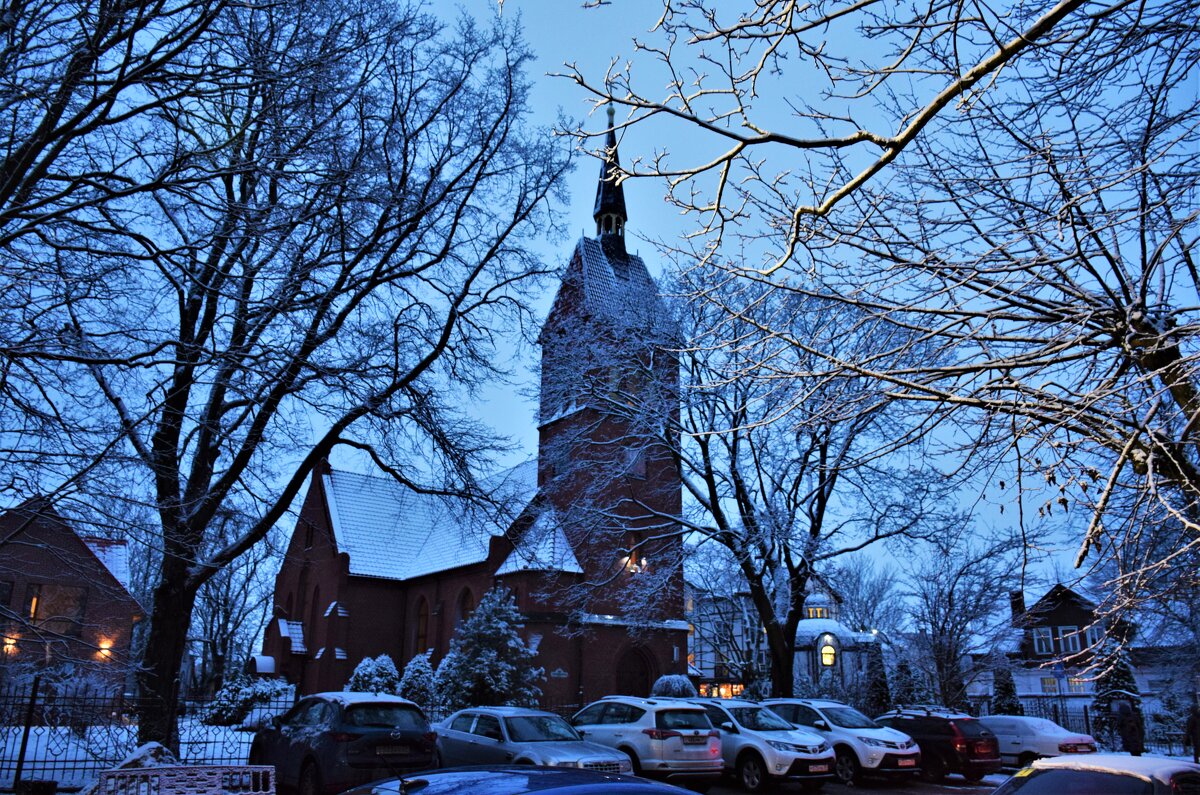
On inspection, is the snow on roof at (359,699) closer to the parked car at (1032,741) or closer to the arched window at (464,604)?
the parked car at (1032,741)

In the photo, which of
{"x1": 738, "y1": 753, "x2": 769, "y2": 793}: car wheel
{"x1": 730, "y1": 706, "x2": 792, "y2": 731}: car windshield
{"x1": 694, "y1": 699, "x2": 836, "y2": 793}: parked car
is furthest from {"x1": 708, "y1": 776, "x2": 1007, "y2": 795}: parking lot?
{"x1": 730, "y1": 706, "x2": 792, "y2": 731}: car windshield

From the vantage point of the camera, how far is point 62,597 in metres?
29.2

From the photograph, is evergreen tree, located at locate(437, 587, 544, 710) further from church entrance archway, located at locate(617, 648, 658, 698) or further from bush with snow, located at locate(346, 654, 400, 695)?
church entrance archway, located at locate(617, 648, 658, 698)

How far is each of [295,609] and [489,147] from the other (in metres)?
30.0

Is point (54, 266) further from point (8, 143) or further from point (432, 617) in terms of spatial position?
point (432, 617)

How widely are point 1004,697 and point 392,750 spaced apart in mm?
23816

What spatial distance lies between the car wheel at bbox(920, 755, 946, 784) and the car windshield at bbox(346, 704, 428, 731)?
11.9 meters

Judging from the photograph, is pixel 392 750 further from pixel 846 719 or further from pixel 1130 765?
pixel 846 719

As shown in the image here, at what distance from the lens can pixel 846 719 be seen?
708 inches

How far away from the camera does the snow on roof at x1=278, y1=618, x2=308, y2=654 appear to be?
38.2m

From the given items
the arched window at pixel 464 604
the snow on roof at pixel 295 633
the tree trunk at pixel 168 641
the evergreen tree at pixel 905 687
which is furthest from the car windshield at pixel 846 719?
the snow on roof at pixel 295 633

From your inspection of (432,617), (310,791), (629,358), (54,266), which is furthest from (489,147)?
(432,617)

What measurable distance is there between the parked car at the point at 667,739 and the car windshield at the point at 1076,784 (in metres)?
8.27

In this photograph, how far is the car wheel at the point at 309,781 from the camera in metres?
11.9
